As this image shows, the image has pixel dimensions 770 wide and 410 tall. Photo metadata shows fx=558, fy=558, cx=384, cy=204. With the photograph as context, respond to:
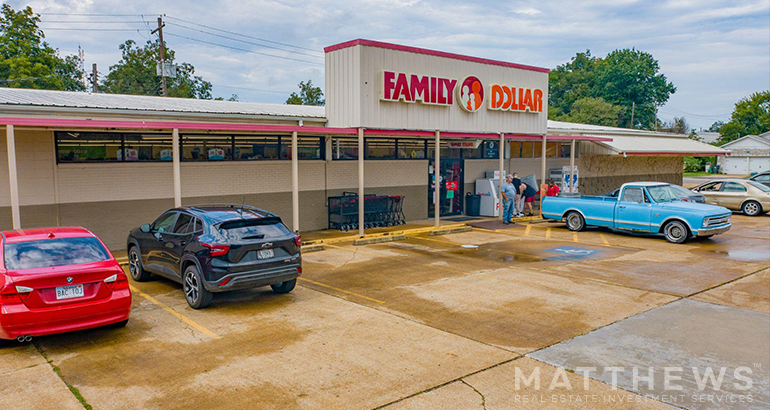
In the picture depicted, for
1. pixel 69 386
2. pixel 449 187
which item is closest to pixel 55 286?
pixel 69 386

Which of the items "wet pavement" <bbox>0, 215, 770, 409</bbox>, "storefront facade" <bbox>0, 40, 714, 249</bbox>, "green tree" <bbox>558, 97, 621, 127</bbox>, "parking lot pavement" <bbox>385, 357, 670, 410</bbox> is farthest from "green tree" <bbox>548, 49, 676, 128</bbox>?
"parking lot pavement" <bbox>385, 357, 670, 410</bbox>

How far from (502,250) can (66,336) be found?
1013 cm

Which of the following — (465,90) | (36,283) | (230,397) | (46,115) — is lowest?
(230,397)

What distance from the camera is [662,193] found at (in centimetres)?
1655

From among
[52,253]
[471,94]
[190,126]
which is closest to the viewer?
[52,253]

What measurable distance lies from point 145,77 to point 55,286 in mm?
54473

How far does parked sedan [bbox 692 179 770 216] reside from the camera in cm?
2303

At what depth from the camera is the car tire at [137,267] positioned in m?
10.6

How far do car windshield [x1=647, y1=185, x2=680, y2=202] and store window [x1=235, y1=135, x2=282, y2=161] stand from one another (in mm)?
11143

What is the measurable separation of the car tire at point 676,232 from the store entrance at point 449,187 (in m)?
7.94

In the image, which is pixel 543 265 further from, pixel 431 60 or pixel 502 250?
pixel 431 60

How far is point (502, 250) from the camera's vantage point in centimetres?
1449

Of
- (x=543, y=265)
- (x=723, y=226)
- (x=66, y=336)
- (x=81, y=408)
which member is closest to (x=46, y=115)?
(x=66, y=336)

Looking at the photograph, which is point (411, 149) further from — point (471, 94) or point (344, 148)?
point (471, 94)
